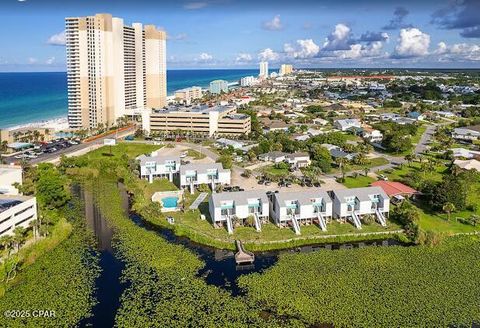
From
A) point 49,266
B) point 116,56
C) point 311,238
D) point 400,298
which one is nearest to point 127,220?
point 49,266

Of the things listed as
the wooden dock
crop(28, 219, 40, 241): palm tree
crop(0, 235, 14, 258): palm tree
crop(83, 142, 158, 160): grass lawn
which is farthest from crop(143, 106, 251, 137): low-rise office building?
crop(0, 235, 14, 258): palm tree

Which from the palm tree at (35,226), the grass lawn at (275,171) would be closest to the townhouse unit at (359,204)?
the grass lawn at (275,171)

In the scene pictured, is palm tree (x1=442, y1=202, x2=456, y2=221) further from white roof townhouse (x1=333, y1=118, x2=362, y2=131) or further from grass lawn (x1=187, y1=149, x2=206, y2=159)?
white roof townhouse (x1=333, y1=118, x2=362, y2=131)

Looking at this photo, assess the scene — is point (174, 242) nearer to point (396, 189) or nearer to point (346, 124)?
point (396, 189)

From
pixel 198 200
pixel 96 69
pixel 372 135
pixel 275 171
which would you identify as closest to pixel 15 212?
pixel 198 200

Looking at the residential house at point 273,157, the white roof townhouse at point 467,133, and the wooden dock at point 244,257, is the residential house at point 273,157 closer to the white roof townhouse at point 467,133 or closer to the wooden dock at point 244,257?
the wooden dock at point 244,257

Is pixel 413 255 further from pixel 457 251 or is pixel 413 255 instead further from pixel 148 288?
pixel 148 288
